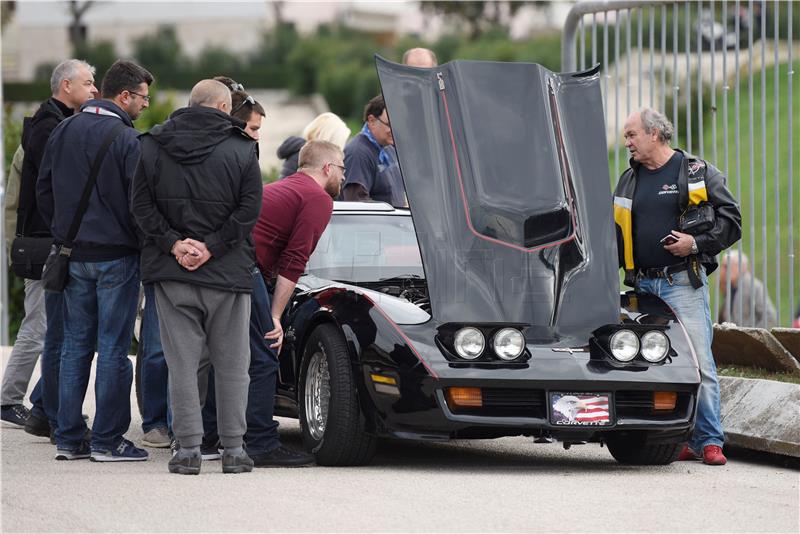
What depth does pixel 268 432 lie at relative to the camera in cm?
762

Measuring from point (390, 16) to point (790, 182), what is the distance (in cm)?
10424

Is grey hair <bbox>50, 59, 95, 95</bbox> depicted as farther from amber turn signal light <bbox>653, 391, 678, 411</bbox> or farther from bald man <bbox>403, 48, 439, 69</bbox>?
amber turn signal light <bbox>653, 391, 678, 411</bbox>

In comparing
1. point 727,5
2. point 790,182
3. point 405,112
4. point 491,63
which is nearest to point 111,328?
point 405,112

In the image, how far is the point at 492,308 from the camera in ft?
25.2

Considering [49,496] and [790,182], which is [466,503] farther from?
[790,182]

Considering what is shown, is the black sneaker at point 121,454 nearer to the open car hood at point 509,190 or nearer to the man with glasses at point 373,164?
the open car hood at point 509,190

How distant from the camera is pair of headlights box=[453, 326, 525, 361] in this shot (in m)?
7.21

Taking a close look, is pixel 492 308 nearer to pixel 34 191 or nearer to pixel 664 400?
pixel 664 400

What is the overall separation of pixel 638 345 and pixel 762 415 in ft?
4.74

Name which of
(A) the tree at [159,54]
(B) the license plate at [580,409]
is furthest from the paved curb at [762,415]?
(A) the tree at [159,54]

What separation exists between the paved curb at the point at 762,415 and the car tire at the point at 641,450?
2.33 feet

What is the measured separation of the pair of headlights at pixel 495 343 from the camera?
7.21 m

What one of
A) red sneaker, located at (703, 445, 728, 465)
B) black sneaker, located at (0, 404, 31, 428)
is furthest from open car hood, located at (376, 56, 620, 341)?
black sneaker, located at (0, 404, 31, 428)

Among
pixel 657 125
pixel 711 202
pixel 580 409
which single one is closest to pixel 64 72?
pixel 657 125
